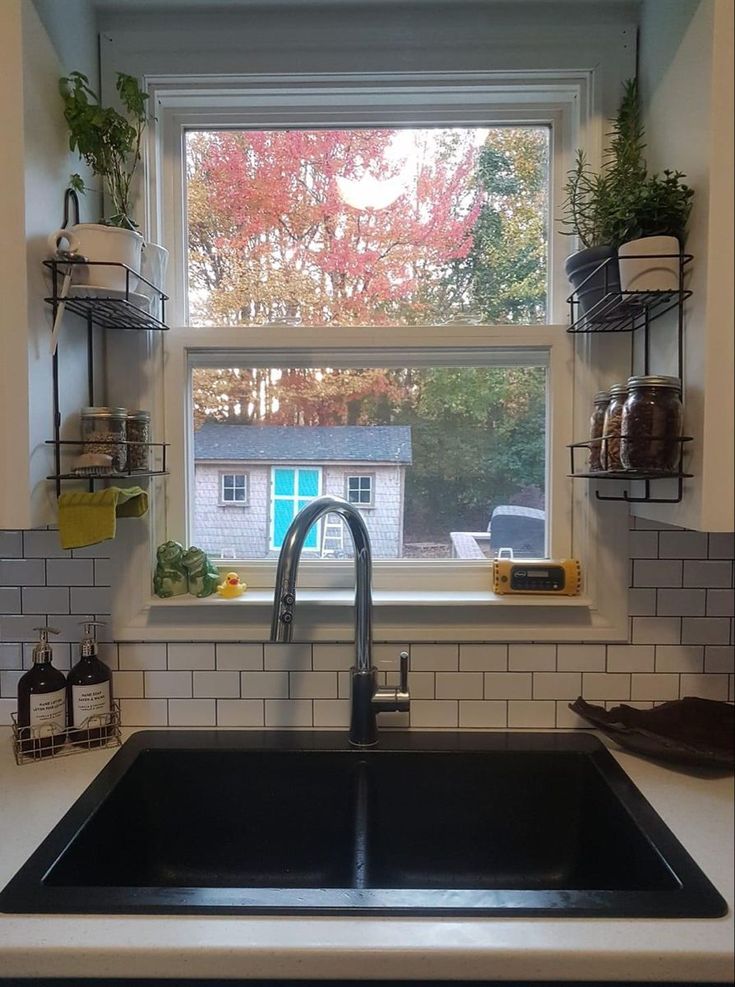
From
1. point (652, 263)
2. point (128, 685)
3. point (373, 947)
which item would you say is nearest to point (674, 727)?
point (373, 947)

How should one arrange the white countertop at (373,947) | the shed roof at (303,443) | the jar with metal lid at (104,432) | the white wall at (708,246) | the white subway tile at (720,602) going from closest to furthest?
the white countertop at (373,947), the white wall at (708,246), the jar with metal lid at (104,432), the white subway tile at (720,602), the shed roof at (303,443)

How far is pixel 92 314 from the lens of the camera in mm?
1135

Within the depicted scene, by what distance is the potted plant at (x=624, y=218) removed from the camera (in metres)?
0.97

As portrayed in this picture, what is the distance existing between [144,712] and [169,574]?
269 mm

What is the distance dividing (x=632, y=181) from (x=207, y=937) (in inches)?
49.4

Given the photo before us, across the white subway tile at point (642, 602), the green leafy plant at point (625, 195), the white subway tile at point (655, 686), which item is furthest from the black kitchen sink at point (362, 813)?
the green leafy plant at point (625, 195)

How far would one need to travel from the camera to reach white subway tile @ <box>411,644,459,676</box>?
4.05 feet

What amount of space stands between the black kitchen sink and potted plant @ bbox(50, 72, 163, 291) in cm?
84

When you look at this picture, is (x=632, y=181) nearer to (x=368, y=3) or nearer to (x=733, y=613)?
(x=368, y=3)

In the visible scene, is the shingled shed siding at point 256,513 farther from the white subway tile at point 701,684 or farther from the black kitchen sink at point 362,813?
the white subway tile at point 701,684

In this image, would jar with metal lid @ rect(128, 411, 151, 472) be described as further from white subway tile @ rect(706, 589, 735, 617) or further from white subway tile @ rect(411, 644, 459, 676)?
white subway tile @ rect(706, 589, 735, 617)

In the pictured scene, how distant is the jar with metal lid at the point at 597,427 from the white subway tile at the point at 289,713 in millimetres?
694

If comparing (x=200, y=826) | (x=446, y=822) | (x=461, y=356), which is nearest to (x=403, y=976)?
(x=446, y=822)

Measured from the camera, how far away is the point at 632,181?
109cm
